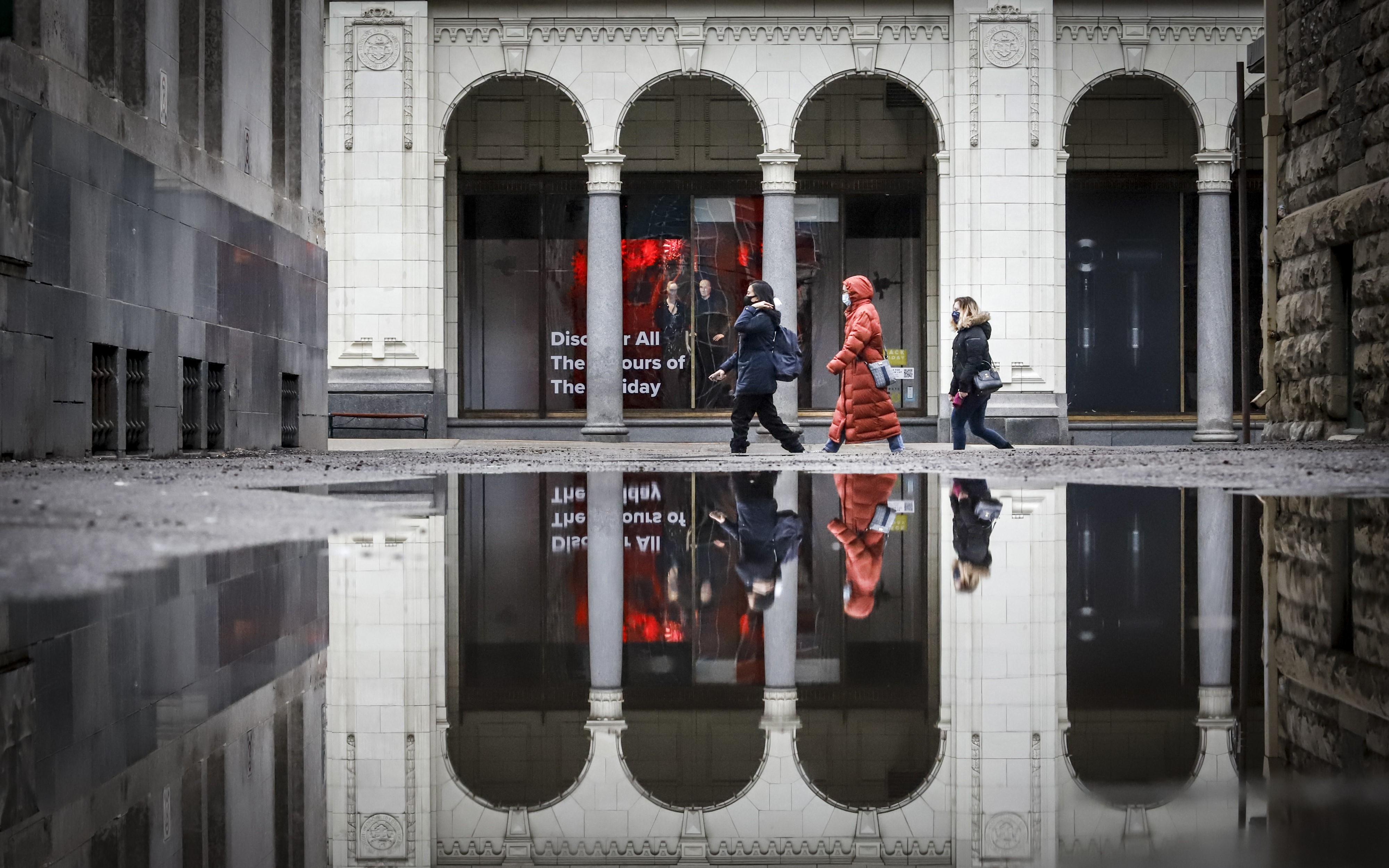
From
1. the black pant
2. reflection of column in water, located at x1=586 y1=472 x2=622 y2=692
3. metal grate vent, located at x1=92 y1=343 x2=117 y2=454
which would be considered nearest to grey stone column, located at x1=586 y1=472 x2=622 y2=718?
reflection of column in water, located at x1=586 y1=472 x2=622 y2=692

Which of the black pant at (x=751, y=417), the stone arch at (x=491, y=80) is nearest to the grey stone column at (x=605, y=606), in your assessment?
the black pant at (x=751, y=417)

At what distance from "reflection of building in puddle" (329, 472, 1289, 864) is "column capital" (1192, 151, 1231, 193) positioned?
25671mm

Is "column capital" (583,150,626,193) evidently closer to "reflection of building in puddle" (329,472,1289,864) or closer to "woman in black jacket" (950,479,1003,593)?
"woman in black jacket" (950,479,1003,593)

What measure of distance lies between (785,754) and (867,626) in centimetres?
122

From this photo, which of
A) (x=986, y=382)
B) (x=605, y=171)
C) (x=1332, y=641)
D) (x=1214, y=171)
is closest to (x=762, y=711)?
(x=1332, y=641)

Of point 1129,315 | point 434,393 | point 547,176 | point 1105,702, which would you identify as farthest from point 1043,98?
point 1105,702

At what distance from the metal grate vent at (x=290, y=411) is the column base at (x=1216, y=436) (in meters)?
16.8

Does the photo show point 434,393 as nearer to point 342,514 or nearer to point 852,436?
point 852,436

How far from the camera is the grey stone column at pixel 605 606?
94.3 inches

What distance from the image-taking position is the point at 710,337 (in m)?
29.8

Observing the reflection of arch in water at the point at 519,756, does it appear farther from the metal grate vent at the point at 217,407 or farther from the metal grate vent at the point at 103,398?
the metal grate vent at the point at 217,407

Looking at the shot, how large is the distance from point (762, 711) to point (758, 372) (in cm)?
1584

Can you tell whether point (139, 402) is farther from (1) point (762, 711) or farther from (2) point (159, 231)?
(1) point (762, 711)

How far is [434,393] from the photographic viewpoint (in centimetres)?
2788
